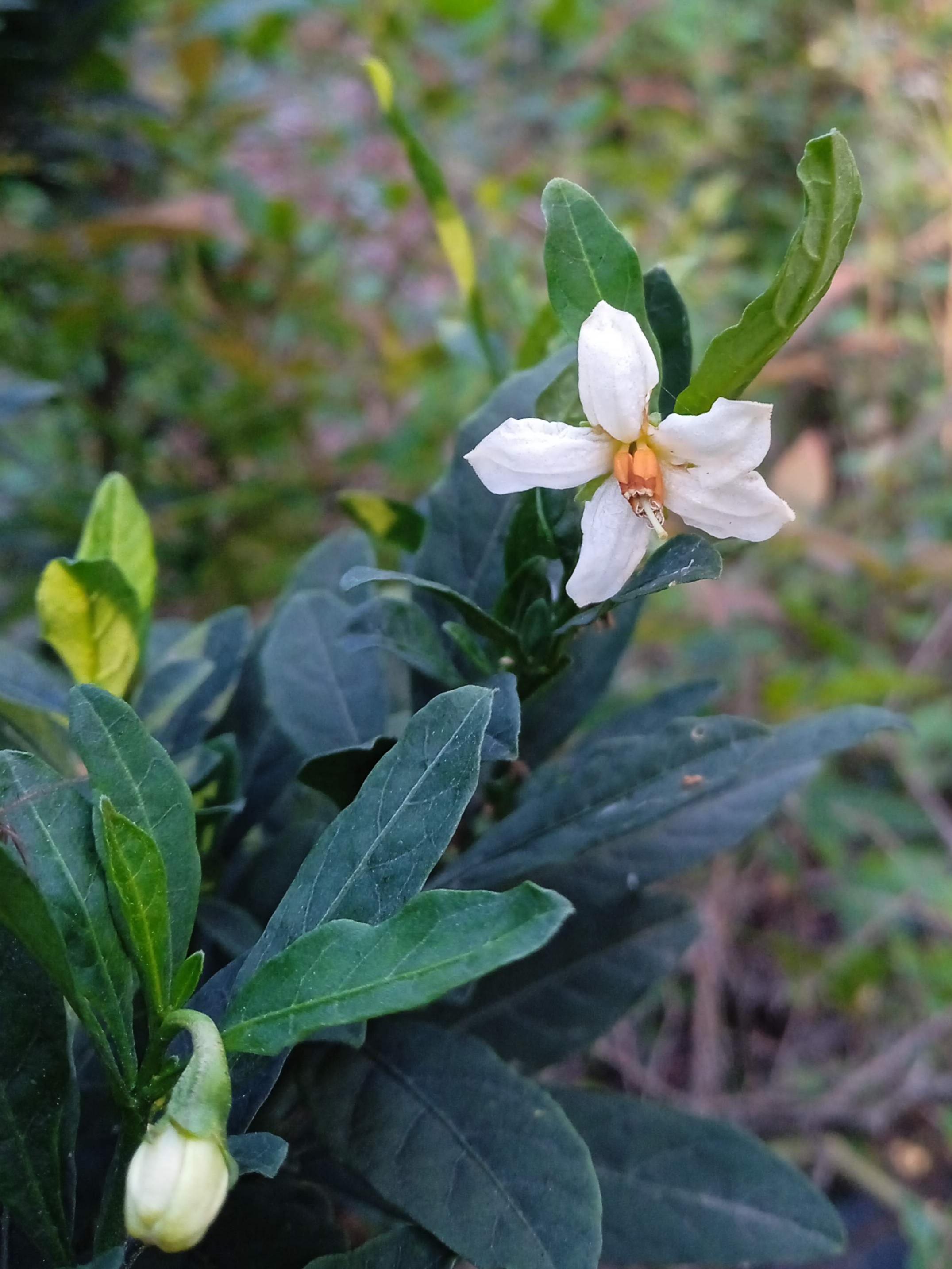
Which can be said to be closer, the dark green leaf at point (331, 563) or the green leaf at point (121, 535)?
the green leaf at point (121, 535)

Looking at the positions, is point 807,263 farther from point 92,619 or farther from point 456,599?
point 92,619

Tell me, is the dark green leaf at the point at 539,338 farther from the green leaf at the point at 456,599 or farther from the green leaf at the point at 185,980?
the green leaf at the point at 185,980

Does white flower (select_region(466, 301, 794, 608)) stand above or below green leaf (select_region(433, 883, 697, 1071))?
above

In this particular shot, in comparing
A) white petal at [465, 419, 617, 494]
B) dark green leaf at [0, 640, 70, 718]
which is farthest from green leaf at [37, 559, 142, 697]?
white petal at [465, 419, 617, 494]

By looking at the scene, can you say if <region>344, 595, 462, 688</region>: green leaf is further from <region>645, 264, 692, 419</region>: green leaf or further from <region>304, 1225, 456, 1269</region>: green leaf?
<region>304, 1225, 456, 1269</region>: green leaf

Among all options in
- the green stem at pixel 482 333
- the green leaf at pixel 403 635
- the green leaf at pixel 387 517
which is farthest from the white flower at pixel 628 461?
the green stem at pixel 482 333
